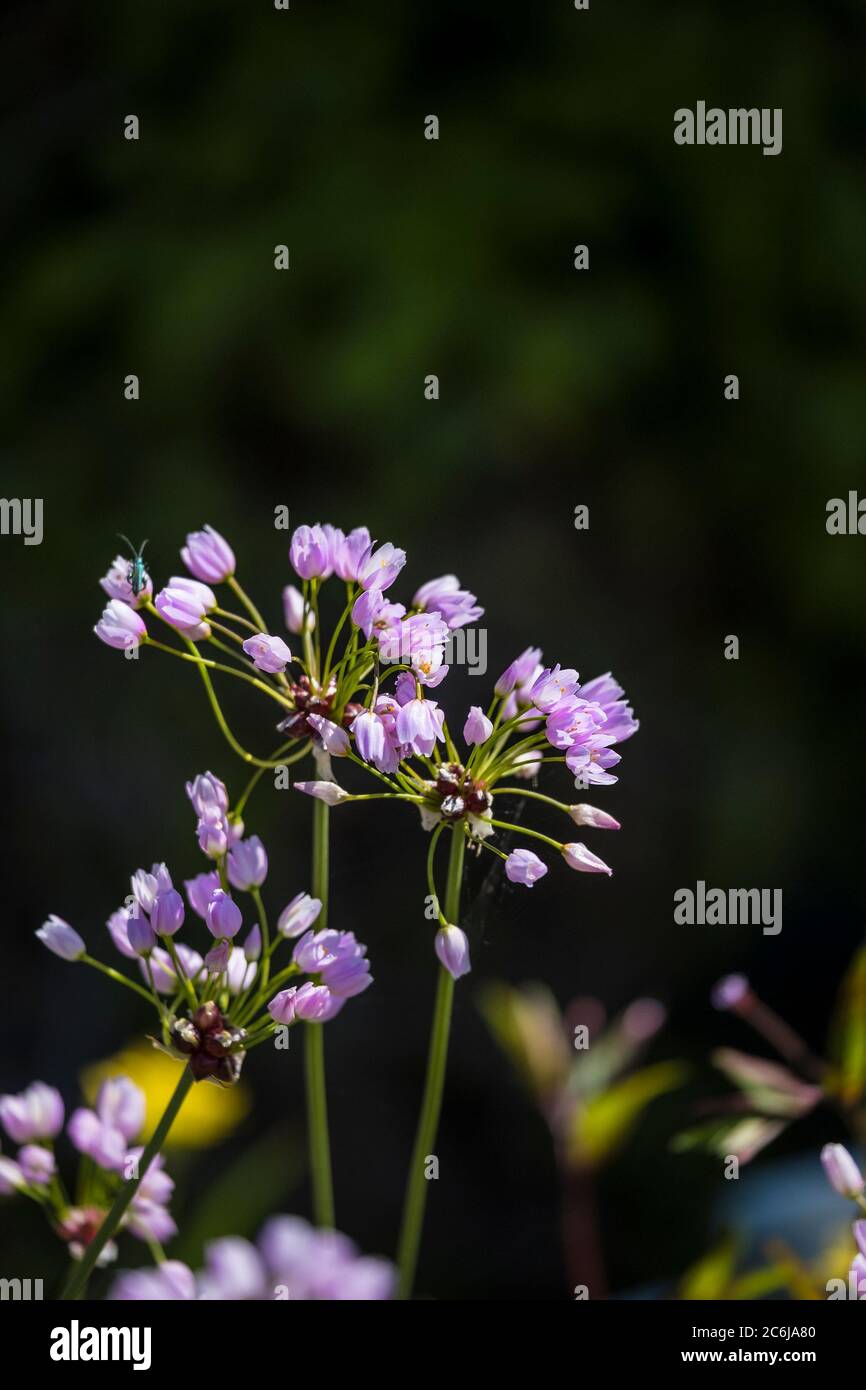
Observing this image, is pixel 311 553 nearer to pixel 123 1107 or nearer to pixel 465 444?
pixel 123 1107

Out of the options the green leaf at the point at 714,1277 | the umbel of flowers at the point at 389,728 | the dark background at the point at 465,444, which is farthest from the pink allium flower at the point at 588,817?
the dark background at the point at 465,444

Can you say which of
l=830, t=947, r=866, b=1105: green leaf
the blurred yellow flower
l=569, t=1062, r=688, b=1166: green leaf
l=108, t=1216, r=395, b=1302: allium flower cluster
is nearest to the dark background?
the blurred yellow flower

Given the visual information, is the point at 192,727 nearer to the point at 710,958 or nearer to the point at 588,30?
the point at 710,958

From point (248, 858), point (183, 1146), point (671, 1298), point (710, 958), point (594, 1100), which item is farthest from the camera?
point (710, 958)

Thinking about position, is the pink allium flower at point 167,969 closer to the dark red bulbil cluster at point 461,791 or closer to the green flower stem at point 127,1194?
the green flower stem at point 127,1194

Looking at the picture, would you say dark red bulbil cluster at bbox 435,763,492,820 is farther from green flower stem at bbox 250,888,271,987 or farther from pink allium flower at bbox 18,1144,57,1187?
pink allium flower at bbox 18,1144,57,1187
